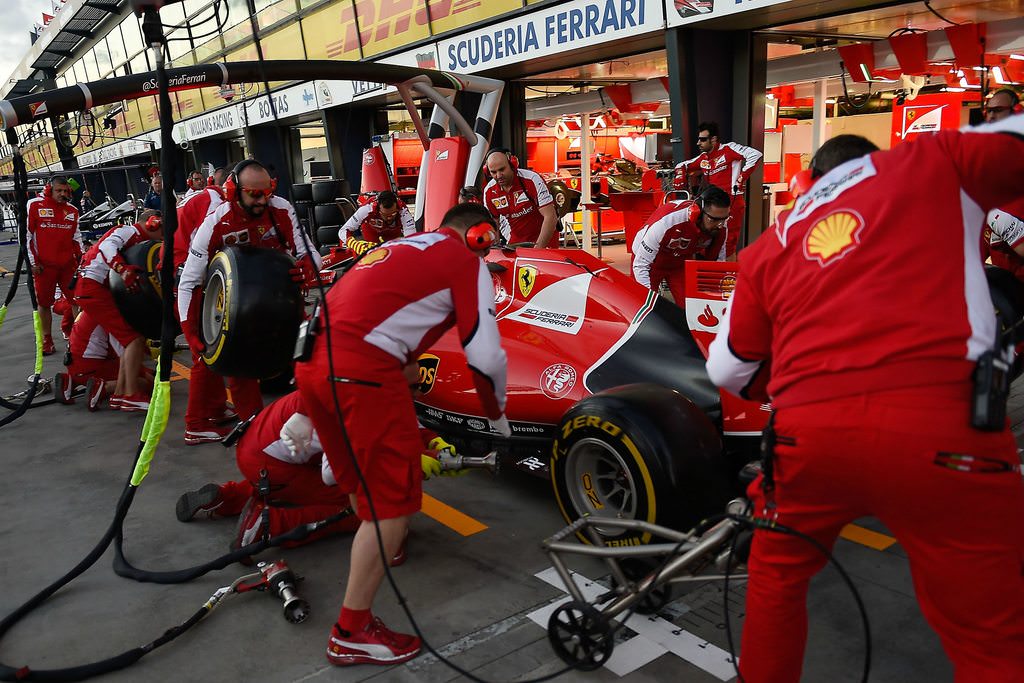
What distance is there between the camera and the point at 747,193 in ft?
29.6

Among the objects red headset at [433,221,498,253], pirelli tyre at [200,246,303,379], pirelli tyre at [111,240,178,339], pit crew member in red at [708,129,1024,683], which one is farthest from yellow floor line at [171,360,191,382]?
pit crew member in red at [708,129,1024,683]

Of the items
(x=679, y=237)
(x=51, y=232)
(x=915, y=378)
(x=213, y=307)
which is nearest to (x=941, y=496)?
(x=915, y=378)

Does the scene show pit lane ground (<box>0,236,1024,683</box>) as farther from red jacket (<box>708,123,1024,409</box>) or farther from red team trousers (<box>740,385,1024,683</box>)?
red jacket (<box>708,123,1024,409</box>)

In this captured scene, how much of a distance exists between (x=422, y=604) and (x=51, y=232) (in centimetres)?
741

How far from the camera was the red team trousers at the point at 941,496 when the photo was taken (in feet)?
5.39

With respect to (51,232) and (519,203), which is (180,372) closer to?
(51,232)

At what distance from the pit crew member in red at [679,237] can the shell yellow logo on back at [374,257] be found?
2875mm

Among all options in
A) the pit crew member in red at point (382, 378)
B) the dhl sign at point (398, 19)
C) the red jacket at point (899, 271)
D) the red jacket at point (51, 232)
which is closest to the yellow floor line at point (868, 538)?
the pit crew member in red at point (382, 378)

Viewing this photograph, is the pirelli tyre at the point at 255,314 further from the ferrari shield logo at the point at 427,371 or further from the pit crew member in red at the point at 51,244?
the pit crew member in red at the point at 51,244

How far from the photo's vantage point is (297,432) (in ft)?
11.1

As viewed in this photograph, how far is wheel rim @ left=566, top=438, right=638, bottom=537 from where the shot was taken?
10.5 ft

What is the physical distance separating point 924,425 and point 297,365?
1946 mm

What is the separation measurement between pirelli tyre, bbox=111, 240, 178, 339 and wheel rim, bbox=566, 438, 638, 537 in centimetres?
396

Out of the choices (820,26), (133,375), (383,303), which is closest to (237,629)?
(383,303)
